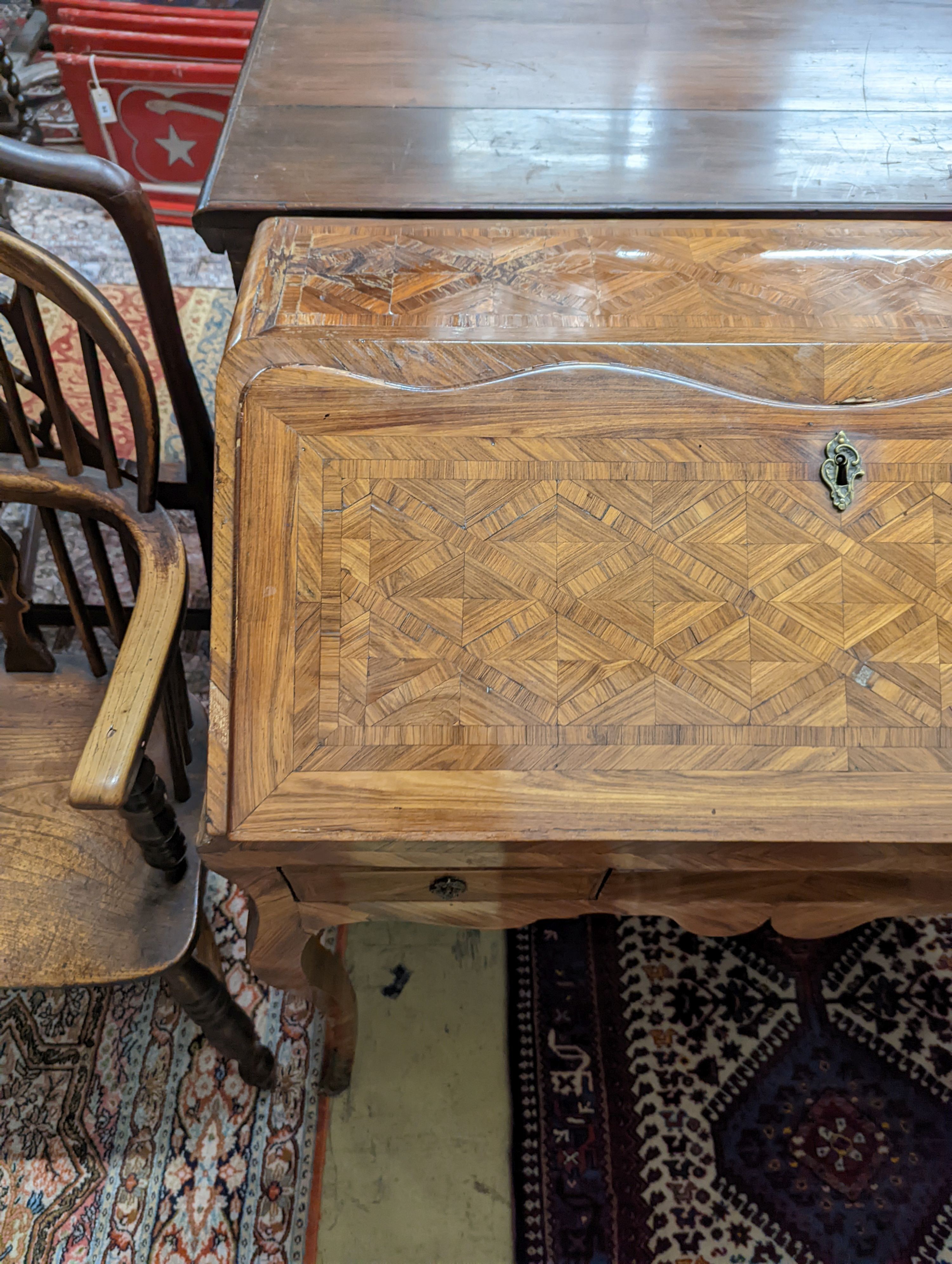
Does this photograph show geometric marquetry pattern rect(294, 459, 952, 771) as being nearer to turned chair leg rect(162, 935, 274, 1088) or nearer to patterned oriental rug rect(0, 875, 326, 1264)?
turned chair leg rect(162, 935, 274, 1088)

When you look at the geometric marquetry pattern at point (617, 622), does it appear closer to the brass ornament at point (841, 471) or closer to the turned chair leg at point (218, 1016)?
the brass ornament at point (841, 471)

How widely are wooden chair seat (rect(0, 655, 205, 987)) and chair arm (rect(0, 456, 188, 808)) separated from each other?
149mm

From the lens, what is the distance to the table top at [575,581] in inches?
31.5

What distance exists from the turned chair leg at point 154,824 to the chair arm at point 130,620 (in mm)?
41

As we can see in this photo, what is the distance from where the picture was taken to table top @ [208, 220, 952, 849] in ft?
2.62

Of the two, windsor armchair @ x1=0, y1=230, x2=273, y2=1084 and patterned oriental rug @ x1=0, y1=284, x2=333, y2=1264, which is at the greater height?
windsor armchair @ x1=0, y1=230, x2=273, y2=1084

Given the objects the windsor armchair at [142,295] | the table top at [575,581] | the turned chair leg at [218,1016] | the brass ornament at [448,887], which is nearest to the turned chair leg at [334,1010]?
the turned chair leg at [218,1016]

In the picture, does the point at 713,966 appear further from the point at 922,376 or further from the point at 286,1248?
the point at 922,376

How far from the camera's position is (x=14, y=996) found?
4.54ft

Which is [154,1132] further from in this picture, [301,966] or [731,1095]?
[731,1095]

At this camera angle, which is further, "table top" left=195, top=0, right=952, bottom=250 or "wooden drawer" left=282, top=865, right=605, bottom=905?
"table top" left=195, top=0, right=952, bottom=250

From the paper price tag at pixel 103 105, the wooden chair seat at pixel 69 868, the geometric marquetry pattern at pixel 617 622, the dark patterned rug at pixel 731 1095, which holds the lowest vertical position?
the dark patterned rug at pixel 731 1095

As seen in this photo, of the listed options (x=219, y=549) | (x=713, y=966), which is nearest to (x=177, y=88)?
(x=219, y=549)

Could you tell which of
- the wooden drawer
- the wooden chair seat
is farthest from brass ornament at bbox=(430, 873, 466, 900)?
the wooden chair seat
